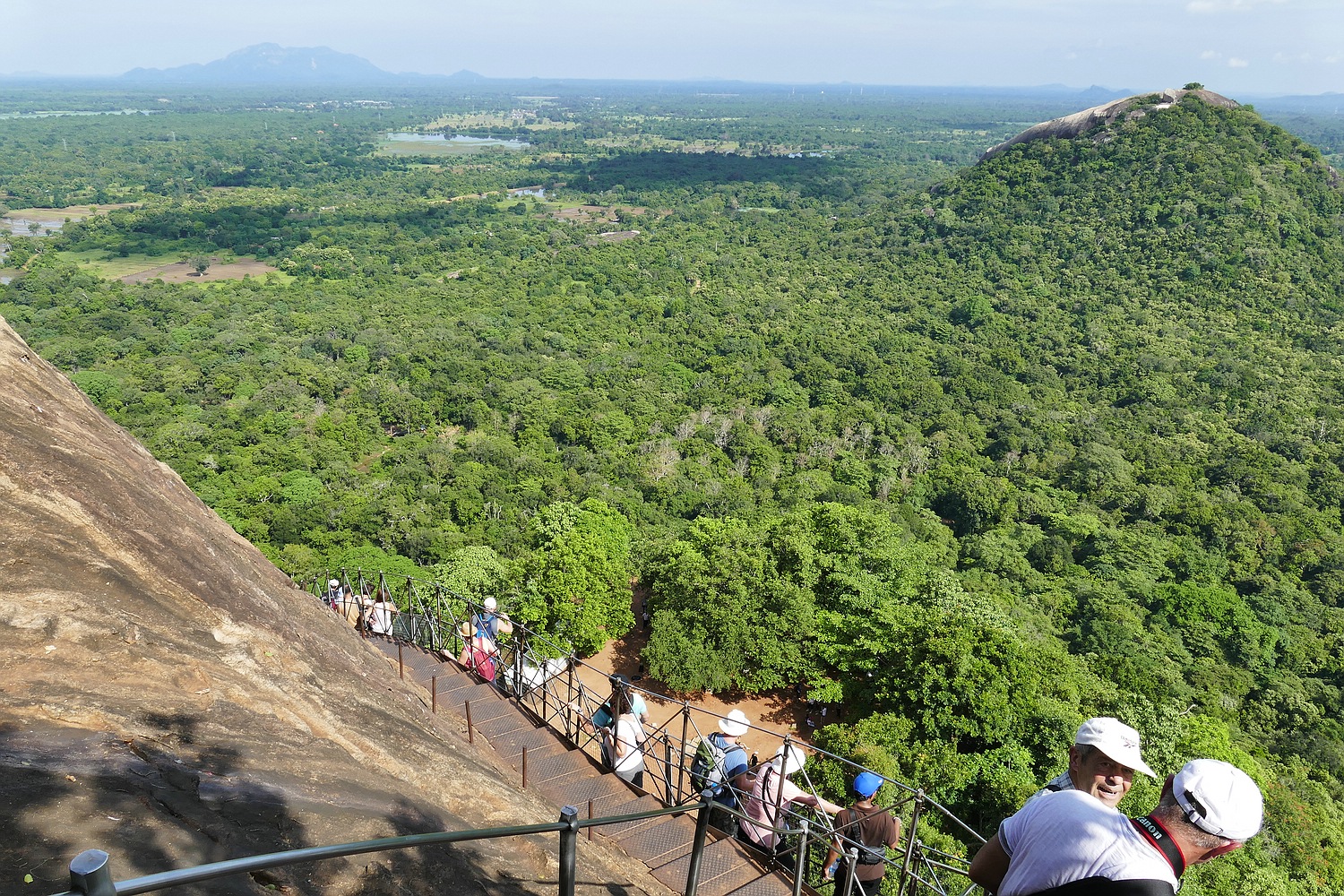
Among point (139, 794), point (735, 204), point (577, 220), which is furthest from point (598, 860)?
point (735, 204)

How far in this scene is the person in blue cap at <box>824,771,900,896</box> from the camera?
5.75 metres

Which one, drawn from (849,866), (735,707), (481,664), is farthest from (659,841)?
(735,707)

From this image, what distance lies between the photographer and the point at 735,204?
10538 cm

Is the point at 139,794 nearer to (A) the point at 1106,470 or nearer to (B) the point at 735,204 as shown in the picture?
(A) the point at 1106,470

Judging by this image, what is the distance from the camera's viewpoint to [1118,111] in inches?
2726

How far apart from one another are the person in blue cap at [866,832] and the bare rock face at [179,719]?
5.77ft

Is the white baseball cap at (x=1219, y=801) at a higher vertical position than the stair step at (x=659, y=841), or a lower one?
higher

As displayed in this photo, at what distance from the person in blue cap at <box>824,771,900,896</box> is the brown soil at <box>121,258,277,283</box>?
256 feet

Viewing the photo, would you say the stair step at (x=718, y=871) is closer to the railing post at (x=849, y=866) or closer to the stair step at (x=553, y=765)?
the railing post at (x=849, y=866)

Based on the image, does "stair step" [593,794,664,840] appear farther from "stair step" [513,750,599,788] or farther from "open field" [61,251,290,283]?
"open field" [61,251,290,283]

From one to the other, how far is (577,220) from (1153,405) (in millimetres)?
71105

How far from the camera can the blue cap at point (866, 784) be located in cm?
597

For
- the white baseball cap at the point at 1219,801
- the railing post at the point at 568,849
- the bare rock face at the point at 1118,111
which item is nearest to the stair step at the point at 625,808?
the railing post at the point at 568,849

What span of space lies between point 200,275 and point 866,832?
8188cm
